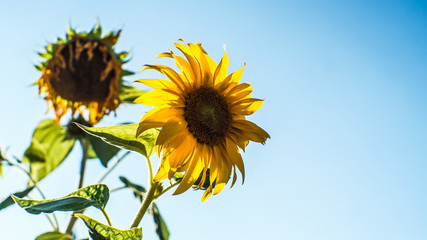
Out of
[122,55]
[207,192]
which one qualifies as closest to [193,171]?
[207,192]

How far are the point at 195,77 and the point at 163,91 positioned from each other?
178mm

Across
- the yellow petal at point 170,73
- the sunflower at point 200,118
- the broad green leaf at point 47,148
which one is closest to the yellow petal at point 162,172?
the sunflower at point 200,118

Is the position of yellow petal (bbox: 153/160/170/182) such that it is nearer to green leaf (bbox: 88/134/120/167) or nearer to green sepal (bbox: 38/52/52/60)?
green leaf (bbox: 88/134/120/167)

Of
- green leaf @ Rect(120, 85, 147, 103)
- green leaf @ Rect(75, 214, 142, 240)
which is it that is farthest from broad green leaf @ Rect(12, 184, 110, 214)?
green leaf @ Rect(120, 85, 147, 103)

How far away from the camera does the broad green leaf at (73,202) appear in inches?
Result: 45.6

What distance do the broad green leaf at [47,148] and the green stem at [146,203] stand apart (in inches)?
53.4

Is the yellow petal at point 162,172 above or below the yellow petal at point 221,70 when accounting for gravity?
below

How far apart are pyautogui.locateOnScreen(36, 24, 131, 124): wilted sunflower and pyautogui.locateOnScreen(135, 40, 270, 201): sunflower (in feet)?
4.60

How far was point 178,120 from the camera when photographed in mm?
1471

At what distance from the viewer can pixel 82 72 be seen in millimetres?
2930

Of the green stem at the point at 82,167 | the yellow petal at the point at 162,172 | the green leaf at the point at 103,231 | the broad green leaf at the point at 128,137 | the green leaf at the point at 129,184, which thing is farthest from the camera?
the green leaf at the point at 129,184

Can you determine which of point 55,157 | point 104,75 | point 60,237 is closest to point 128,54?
point 104,75

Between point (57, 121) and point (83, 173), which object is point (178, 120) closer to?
point (83, 173)

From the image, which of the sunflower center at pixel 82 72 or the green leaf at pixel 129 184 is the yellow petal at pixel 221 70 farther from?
the sunflower center at pixel 82 72
